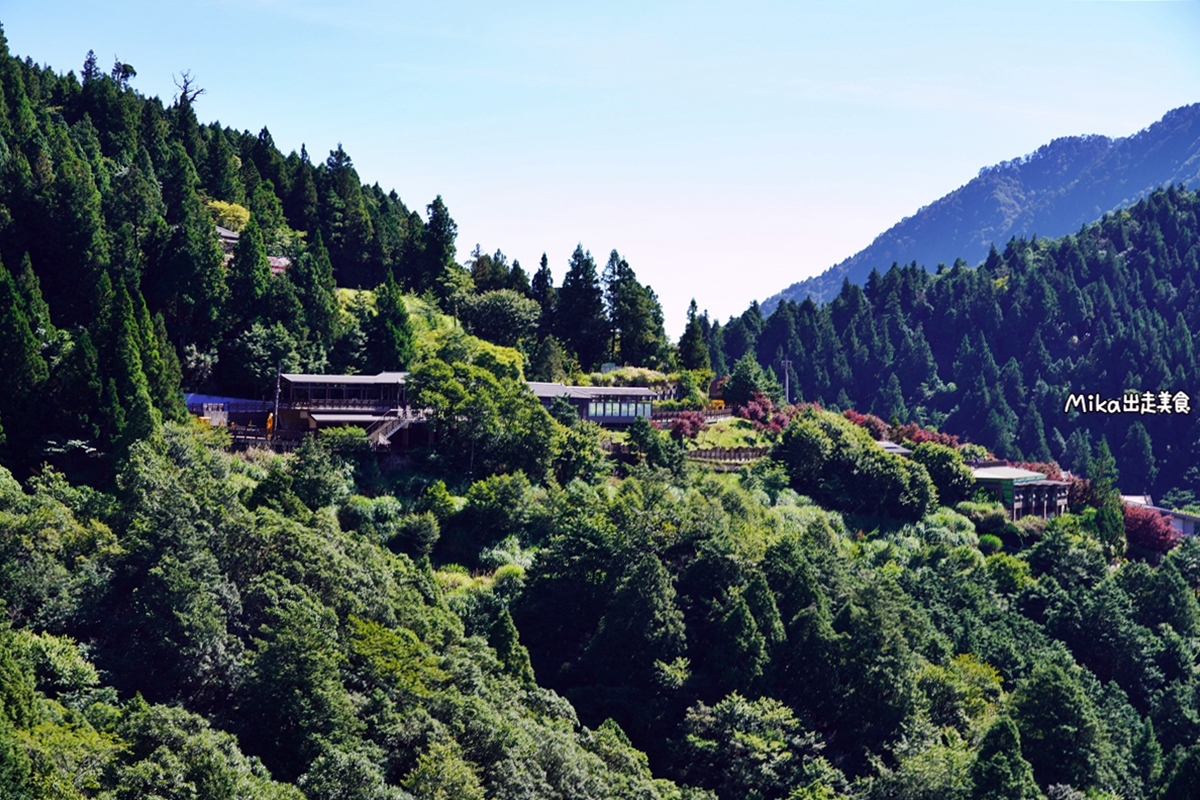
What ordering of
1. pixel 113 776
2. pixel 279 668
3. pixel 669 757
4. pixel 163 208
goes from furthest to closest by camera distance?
pixel 163 208 → pixel 669 757 → pixel 279 668 → pixel 113 776

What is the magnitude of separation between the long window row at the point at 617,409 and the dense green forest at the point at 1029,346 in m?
54.5

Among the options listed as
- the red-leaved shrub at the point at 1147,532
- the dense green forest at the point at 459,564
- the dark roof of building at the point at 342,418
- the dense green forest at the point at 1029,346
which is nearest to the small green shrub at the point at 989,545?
the dense green forest at the point at 459,564

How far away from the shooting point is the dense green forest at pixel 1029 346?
132 metres

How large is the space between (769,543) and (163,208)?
32911 mm

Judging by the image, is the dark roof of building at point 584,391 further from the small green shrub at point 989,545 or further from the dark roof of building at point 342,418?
the small green shrub at point 989,545

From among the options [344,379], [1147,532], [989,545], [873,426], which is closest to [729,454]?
[989,545]

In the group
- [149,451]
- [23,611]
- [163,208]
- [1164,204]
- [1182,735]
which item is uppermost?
[1164,204]

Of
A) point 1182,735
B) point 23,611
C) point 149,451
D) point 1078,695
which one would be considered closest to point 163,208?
point 149,451

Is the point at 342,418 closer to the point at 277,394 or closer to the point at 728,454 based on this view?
the point at 277,394

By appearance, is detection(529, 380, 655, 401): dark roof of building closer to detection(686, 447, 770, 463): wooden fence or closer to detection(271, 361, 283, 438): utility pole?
detection(686, 447, 770, 463): wooden fence

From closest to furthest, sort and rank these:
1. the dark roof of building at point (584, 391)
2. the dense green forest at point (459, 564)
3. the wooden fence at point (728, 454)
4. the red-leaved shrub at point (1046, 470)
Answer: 1. the dense green forest at point (459, 564)
2. the dark roof of building at point (584, 391)
3. the wooden fence at point (728, 454)
4. the red-leaved shrub at point (1046, 470)

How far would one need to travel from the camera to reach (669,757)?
4078cm

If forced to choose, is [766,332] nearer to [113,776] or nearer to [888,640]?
[888,640]

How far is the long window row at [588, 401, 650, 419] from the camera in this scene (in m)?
63.6
